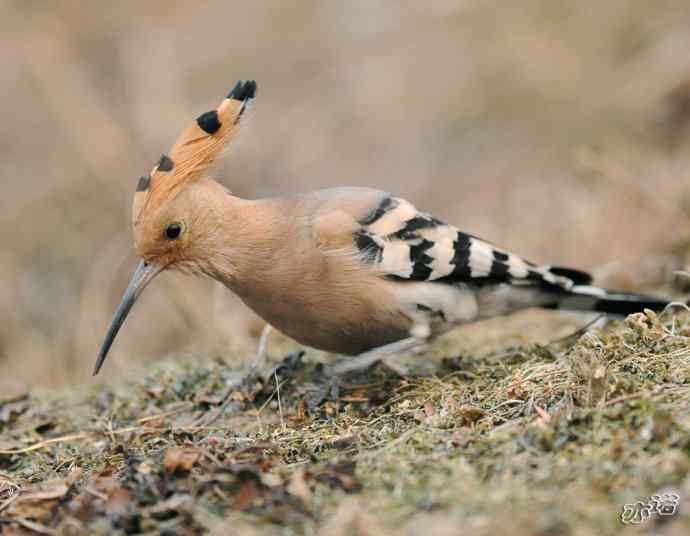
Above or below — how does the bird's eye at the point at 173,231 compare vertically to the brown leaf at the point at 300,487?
above

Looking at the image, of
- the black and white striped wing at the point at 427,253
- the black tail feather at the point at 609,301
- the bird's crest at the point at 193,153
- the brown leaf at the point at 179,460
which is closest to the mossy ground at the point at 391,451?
the brown leaf at the point at 179,460

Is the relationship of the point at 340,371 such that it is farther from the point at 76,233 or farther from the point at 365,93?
the point at 365,93

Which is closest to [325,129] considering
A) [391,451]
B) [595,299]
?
[595,299]

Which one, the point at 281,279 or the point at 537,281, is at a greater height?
the point at 281,279

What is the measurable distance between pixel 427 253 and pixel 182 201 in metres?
1.05

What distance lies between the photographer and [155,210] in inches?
140

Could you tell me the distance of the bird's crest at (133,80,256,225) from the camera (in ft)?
11.6

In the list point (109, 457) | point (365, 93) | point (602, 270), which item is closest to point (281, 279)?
point (109, 457)

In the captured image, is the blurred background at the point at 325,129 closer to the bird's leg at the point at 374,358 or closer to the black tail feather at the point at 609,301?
the black tail feather at the point at 609,301

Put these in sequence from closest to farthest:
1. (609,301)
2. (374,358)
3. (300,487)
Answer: (300,487), (374,358), (609,301)

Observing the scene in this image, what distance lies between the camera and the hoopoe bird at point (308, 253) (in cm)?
357

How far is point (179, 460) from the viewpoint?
2.63m

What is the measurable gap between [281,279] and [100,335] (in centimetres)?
297

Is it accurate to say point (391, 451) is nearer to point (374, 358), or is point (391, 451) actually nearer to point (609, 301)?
point (374, 358)
